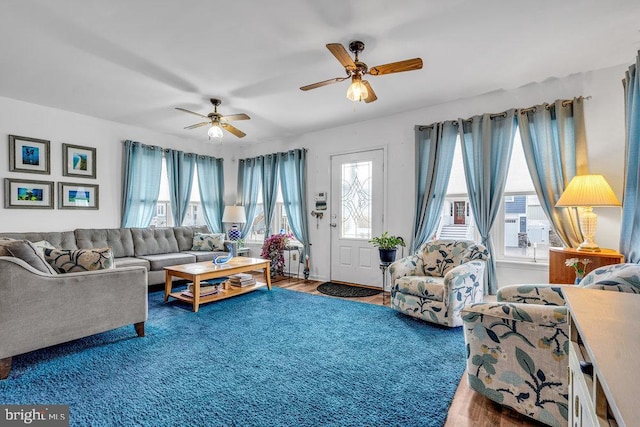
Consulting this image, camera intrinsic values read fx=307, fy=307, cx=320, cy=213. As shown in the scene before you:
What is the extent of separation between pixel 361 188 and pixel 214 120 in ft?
7.89

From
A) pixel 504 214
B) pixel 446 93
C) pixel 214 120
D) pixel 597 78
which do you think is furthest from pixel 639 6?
pixel 214 120

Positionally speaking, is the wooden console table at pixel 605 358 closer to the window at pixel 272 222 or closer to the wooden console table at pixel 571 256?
the wooden console table at pixel 571 256

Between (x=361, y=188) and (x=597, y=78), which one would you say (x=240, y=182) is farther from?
(x=597, y=78)

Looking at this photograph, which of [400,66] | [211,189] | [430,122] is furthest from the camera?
[211,189]

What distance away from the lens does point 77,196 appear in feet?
15.0

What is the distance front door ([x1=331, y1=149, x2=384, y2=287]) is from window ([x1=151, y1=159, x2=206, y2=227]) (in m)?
2.88

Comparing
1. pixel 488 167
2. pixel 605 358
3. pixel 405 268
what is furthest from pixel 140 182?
pixel 605 358

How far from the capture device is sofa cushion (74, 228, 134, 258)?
4.28 m

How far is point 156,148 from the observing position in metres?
5.38

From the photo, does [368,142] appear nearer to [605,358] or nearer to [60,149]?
[605,358]

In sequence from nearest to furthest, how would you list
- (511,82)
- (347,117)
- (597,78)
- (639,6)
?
(639,6) → (597,78) → (511,82) → (347,117)

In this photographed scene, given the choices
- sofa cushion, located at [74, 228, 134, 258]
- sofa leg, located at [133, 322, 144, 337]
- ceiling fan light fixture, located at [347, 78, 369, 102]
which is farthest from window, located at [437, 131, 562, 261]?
sofa cushion, located at [74, 228, 134, 258]

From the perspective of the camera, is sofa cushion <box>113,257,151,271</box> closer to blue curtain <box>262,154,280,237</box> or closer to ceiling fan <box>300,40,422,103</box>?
blue curtain <box>262,154,280,237</box>

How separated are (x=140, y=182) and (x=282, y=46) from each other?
378 cm
